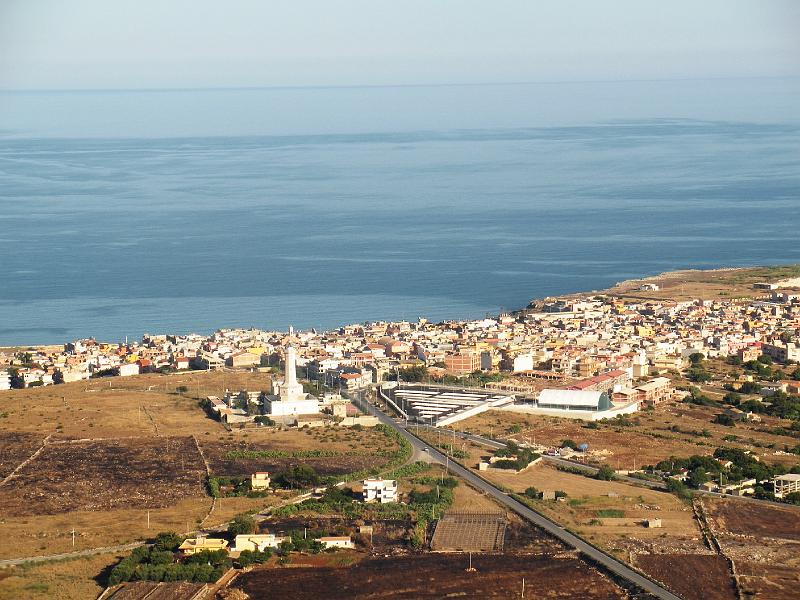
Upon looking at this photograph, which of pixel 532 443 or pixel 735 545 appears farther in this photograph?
pixel 532 443

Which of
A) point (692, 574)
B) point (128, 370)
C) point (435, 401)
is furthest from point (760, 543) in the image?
point (128, 370)

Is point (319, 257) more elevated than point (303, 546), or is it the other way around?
point (319, 257)

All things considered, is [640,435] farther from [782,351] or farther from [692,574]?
[782,351]

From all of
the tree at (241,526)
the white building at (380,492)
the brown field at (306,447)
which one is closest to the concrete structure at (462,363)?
the brown field at (306,447)

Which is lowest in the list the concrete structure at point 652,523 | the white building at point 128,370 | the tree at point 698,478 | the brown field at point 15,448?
the concrete structure at point 652,523

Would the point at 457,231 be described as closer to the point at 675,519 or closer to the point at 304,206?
the point at 304,206

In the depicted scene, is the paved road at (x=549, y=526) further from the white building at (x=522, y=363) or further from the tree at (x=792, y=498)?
the white building at (x=522, y=363)

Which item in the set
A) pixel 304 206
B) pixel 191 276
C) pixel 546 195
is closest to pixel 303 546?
pixel 191 276

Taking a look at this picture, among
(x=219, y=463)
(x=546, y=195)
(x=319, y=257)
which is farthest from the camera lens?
(x=546, y=195)
